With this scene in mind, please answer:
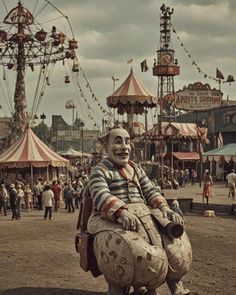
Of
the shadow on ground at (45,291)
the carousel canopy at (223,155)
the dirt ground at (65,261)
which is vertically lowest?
the shadow on ground at (45,291)

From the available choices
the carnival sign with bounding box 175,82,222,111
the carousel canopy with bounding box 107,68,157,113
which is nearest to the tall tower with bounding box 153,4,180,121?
the carnival sign with bounding box 175,82,222,111

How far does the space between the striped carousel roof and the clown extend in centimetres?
1919

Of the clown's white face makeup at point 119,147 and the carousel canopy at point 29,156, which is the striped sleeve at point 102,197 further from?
the carousel canopy at point 29,156

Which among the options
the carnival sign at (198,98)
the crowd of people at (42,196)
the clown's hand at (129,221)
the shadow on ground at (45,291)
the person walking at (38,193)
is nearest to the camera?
the clown's hand at (129,221)

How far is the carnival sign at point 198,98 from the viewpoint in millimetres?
55750

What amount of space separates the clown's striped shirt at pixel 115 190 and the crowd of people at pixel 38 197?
11.6m

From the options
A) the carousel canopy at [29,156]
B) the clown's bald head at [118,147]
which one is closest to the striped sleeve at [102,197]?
the clown's bald head at [118,147]

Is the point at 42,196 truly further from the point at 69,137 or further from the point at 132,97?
the point at 69,137

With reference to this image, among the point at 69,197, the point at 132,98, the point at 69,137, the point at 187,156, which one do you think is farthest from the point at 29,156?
the point at 69,137

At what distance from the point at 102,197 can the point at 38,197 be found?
17746mm

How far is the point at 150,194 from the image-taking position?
8062 millimetres

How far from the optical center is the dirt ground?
355 inches

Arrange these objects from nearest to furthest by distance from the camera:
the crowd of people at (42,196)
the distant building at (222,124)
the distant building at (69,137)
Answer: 1. the crowd of people at (42,196)
2. the distant building at (222,124)
3. the distant building at (69,137)

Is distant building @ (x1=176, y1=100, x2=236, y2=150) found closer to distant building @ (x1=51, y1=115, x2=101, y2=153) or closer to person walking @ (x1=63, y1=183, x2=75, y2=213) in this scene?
person walking @ (x1=63, y1=183, x2=75, y2=213)
